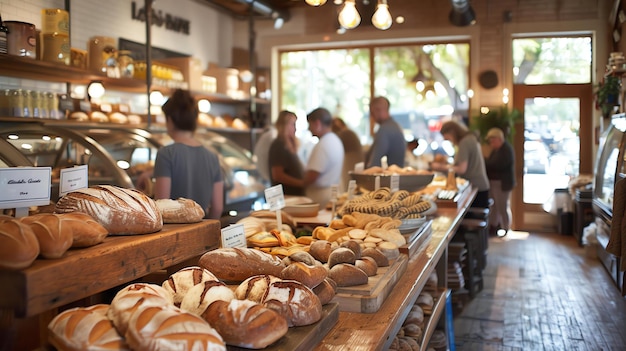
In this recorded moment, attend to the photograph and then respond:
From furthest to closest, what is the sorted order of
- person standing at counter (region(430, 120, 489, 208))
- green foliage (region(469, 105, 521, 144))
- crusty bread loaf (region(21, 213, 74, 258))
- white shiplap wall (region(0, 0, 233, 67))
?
green foliage (region(469, 105, 521, 144)) → person standing at counter (region(430, 120, 489, 208)) → white shiplap wall (region(0, 0, 233, 67)) → crusty bread loaf (region(21, 213, 74, 258))

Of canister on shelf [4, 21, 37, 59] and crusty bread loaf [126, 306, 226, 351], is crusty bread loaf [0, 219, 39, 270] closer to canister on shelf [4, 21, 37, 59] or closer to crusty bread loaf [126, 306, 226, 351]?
crusty bread loaf [126, 306, 226, 351]

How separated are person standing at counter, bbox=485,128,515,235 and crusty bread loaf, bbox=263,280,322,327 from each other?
767cm

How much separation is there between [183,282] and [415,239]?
157 centimetres

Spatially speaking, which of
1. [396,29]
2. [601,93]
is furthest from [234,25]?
[601,93]

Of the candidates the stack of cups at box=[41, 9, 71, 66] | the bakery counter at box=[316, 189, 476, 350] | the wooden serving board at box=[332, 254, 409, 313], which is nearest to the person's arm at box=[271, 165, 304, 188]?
the stack of cups at box=[41, 9, 71, 66]

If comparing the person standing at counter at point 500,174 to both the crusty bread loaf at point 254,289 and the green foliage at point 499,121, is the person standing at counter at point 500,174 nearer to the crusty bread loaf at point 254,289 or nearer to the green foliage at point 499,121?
the green foliage at point 499,121

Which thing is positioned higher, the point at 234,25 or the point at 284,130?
the point at 234,25

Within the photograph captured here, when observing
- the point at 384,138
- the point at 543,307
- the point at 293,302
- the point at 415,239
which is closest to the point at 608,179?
the point at 543,307

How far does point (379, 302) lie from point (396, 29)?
8.31 meters

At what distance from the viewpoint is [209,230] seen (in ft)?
6.23

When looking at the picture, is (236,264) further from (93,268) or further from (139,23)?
(139,23)

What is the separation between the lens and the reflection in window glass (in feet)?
30.7

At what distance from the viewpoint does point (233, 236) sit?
83.2 inches

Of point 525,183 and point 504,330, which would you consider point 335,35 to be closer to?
point 525,183
